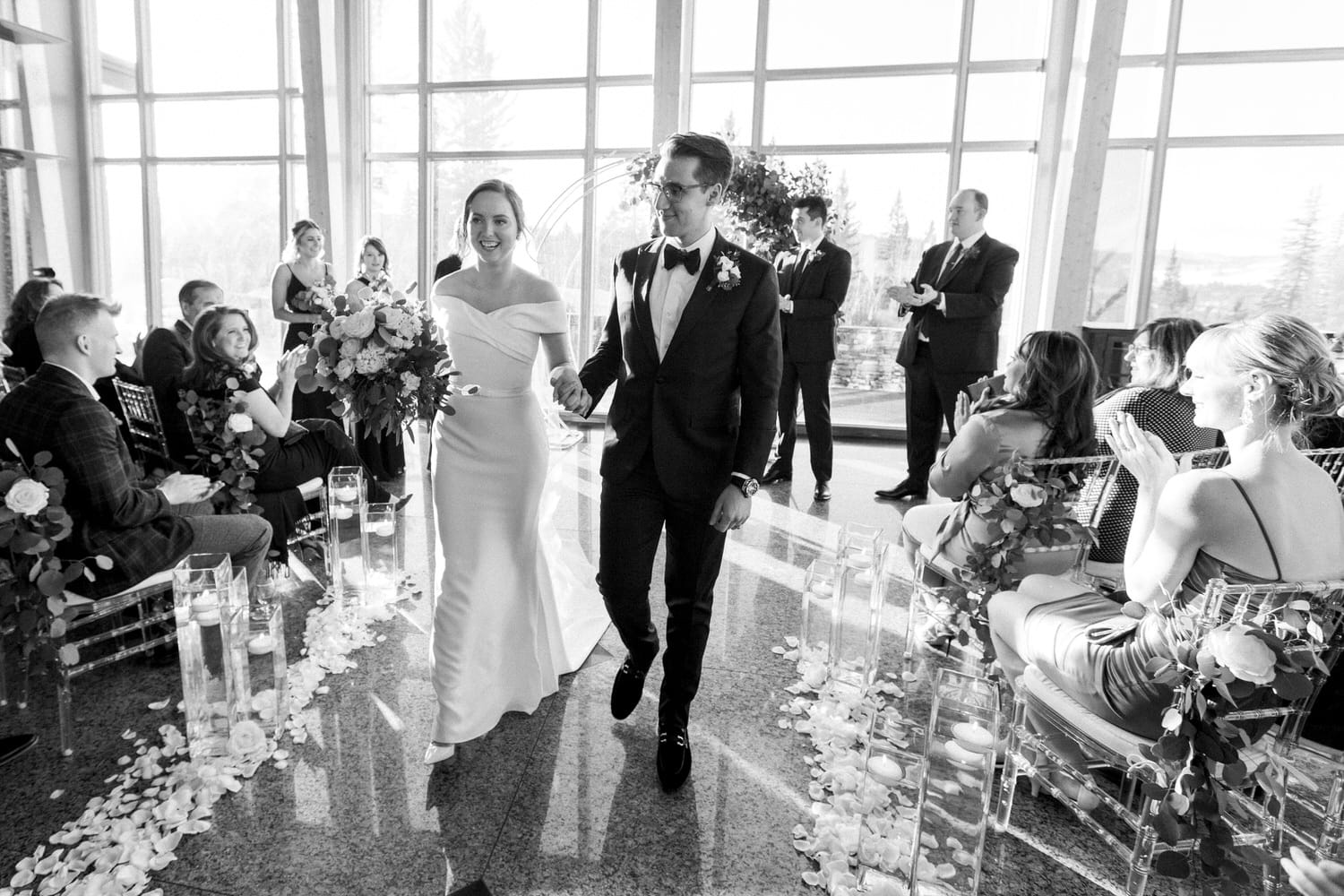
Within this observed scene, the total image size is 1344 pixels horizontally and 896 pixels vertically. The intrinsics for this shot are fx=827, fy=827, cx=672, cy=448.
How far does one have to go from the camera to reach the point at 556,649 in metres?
3.15

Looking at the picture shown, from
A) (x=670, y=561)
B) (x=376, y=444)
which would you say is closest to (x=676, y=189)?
(x=670, y=561)

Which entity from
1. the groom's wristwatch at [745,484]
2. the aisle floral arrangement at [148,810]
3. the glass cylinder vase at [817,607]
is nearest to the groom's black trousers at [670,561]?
the groom's wristwatch at [745,484]

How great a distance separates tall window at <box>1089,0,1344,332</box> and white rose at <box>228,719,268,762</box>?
28.2 feet

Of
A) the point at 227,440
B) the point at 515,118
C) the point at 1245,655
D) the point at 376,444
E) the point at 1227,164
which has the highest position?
the point at 515,118

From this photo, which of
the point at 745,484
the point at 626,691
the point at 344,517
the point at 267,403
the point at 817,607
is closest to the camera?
the point at 745,484

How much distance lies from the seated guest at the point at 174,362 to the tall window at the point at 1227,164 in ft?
26.5

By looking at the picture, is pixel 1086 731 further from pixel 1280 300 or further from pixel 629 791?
pixel 1280 300

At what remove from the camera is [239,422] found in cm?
358

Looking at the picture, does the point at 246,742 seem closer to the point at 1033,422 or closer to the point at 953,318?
the point at 1033,422

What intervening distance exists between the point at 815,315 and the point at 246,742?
4.75 meters

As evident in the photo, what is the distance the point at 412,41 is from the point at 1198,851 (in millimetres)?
10527

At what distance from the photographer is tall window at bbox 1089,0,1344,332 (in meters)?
7.77

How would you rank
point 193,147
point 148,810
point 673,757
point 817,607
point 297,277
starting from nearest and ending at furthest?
1. point 148,810
2. point 673,757
3. point 817,607
4. point 297,277
5. point 193,147

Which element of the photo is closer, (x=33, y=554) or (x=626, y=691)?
(x=33, y=554)
